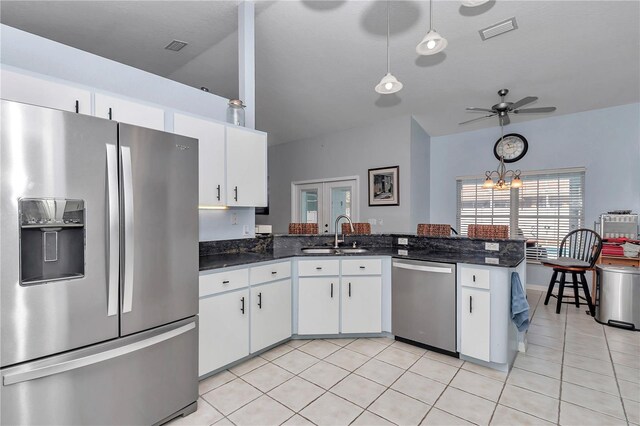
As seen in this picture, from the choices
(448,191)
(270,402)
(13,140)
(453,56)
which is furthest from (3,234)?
(448,191)

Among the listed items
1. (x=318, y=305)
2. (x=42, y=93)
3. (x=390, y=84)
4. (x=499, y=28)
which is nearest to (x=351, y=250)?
(x=318, y=305)

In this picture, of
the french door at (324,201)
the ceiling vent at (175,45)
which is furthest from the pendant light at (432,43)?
the french door at (324,201)

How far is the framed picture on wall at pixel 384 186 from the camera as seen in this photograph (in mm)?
5211

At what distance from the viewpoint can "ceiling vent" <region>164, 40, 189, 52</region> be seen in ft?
11.0

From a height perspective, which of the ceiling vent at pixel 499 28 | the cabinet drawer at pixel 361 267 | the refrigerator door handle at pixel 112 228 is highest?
the ceiling vent at pixel 499 28

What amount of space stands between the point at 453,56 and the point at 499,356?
124 inches

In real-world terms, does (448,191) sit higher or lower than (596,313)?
higher

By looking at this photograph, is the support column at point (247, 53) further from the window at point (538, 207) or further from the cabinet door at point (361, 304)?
the window at point (538, 207)

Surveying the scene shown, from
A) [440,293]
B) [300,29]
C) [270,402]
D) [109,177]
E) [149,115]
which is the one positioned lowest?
[270,402]

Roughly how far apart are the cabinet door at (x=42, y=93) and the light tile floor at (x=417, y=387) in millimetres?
2187

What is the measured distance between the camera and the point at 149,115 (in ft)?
7.38

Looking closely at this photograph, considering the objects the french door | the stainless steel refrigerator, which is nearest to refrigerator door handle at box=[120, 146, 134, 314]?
the stainless steel refrigerator

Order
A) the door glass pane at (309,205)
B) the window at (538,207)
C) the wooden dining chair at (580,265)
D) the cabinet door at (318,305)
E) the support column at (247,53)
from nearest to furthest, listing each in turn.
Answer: the support column at (247,53)
the cabinet door at (318,305)
the wooden dining chair at (580,265)
the window at (538,207)
the door glass pane at (309,205)

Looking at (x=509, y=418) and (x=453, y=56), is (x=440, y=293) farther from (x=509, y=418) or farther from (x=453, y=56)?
(x=453, y=56)
